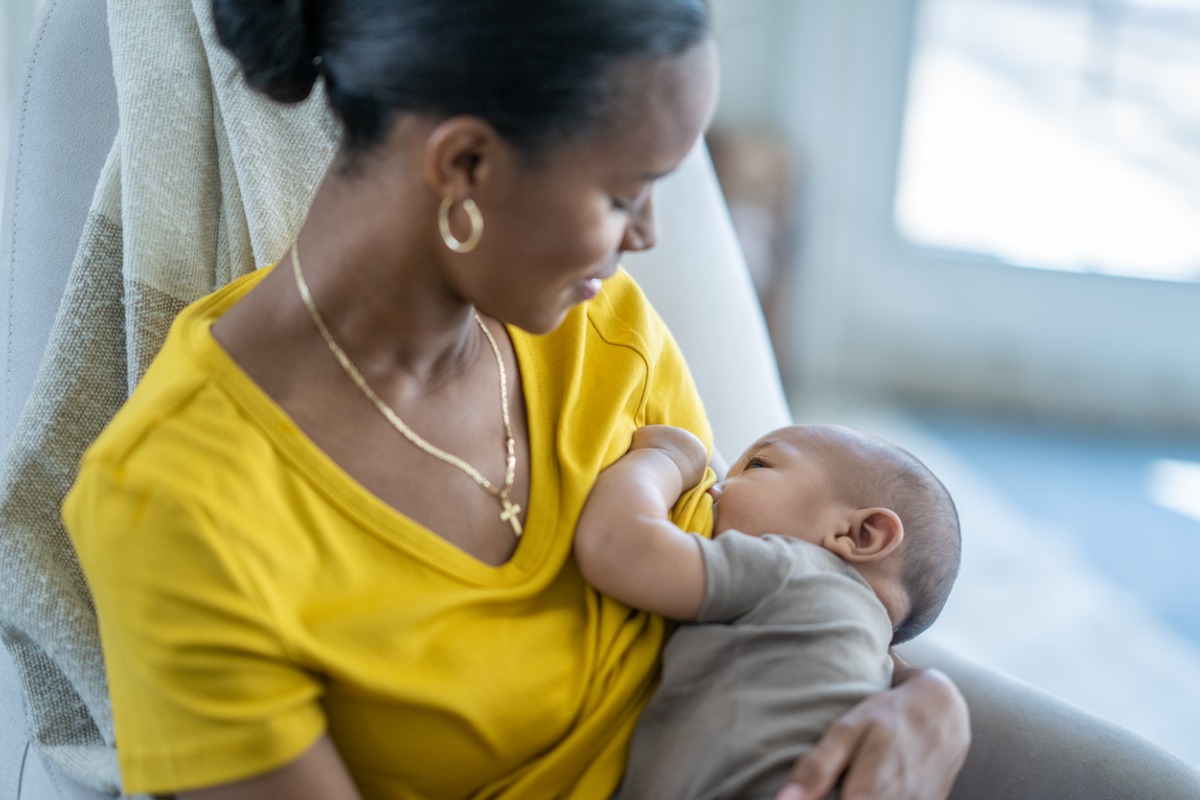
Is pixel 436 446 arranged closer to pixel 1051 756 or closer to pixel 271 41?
pixel 271 41

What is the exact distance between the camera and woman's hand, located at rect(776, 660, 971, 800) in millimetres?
953

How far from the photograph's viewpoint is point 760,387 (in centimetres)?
154

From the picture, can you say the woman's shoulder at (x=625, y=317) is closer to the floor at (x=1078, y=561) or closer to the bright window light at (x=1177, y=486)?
the floor at (x=1078, y=561)

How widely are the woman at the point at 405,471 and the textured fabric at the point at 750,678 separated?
0.10ft

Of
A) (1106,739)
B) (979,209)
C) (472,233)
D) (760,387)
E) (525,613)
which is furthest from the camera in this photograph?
(979,209)

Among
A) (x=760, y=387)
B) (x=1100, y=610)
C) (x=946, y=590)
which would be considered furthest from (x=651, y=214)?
(x=1100, y=610)

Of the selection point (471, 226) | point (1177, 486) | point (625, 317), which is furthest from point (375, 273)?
point (1177, 486)

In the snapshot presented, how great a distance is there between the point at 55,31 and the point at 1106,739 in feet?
4.25

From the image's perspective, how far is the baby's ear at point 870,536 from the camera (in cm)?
111

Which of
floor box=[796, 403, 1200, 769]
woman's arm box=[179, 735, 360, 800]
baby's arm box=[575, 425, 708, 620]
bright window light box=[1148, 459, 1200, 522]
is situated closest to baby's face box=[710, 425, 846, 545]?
baby's arm box=[575, 425, 708, 620]

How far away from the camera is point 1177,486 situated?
321cm

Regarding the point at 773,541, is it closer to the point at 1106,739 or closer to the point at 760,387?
the point at 1106,739

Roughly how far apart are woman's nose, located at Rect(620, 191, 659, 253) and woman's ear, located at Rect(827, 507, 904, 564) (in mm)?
367

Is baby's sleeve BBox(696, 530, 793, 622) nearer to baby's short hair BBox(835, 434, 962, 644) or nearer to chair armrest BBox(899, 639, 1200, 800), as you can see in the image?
baby's short hair BBox(835, 434, 962, 644)
